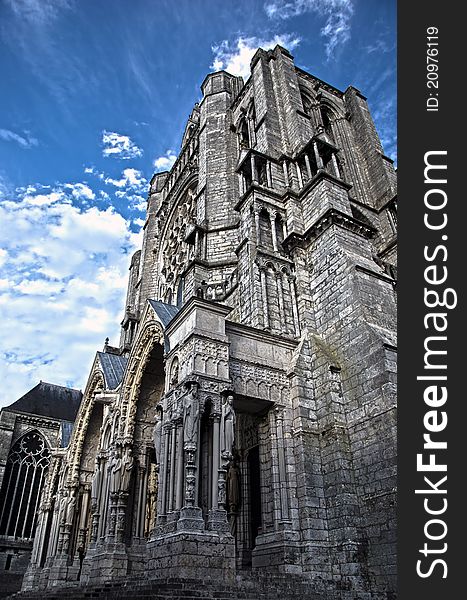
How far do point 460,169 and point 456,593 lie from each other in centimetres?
428

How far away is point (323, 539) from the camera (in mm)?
8945

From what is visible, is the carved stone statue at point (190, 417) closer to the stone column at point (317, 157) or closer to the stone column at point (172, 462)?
the stone column at point (172, 462)

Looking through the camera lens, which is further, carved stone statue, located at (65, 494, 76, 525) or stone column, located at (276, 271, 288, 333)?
carved stone statue, located at (65, 494, 76, 525)

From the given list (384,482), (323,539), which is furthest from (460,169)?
(323,539)

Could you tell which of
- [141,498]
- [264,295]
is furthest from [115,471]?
[264,295]

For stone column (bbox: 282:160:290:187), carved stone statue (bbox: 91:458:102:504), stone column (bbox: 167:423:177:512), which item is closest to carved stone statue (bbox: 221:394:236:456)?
stone column (bbox: 167:423:177:512)

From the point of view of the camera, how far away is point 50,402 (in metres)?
32.4

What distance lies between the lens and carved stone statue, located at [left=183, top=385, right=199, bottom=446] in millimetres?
8477

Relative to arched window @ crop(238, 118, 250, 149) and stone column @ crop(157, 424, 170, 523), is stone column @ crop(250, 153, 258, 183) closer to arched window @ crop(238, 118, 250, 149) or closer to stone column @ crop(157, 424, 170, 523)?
arched window @ crop(238, 118, 250, 149)

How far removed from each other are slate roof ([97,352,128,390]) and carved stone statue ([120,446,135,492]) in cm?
304

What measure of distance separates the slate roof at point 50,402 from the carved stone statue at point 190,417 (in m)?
24.5

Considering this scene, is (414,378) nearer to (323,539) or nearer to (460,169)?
(460,169)

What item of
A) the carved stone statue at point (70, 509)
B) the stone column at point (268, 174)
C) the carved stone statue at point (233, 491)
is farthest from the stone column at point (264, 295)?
the carved stone statue at point (70, 509)

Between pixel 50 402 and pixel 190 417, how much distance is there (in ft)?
89.5
